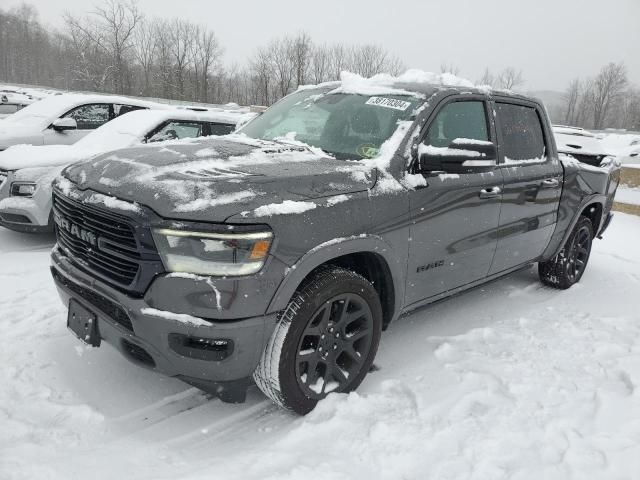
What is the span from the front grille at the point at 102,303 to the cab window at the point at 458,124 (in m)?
2.04

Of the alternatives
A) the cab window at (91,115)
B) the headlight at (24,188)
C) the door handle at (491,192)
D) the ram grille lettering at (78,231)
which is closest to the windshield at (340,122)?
the door handle at (491,192)

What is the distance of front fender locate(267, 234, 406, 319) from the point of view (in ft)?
7.93

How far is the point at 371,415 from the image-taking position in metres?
2.80

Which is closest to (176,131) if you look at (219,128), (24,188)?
(219,128)

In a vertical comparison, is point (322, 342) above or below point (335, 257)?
below

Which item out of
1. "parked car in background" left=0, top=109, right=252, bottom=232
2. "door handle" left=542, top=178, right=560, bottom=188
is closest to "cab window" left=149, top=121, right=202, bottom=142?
"parked car in background" left=0, top=109, right=252, bottom=232

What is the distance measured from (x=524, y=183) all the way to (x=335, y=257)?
2.13m

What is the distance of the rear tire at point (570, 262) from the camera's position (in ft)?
16.5

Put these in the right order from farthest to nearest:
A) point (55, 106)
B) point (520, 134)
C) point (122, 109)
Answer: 1. point (122, 109)
2. point (55, 106)
3. point (520, 134)

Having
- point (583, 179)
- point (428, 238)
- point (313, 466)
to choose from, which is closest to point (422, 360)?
point (428, 238)

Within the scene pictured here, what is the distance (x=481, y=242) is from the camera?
3648 mm

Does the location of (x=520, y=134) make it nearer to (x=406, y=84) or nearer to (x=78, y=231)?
(x=406, y=84)

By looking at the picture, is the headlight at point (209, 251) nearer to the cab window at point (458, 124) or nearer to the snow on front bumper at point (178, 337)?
the snow on front bumper at point (178, 337)

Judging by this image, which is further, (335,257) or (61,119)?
(61,119)
